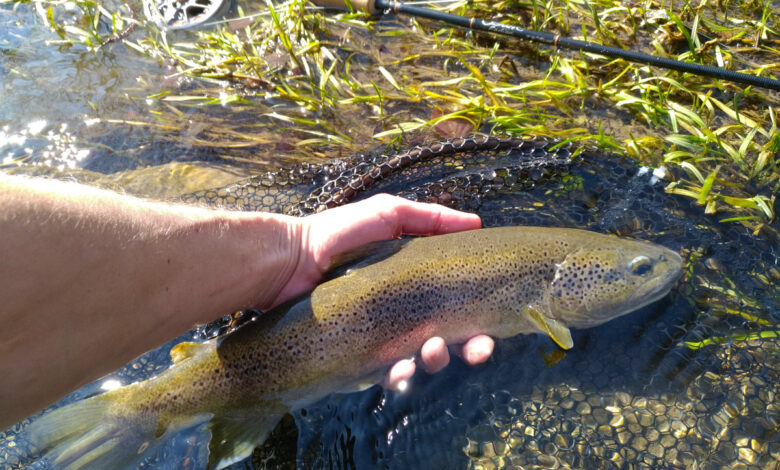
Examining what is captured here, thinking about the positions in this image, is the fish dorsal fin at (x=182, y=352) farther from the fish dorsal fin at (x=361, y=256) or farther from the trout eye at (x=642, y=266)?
the trout eye at (x=642, y=266)

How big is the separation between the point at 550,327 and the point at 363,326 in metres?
1.04

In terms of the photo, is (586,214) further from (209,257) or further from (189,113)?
(189,113)

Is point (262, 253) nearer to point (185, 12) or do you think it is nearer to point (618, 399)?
point (618, 399)

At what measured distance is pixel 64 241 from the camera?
6.87ft

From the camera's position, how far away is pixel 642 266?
9.29 ft

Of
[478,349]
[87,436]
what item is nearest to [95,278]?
[87,436]

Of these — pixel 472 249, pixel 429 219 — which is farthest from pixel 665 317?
pixel 429 219

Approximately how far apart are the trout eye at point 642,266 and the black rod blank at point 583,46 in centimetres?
175

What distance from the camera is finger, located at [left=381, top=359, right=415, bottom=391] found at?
271 cm

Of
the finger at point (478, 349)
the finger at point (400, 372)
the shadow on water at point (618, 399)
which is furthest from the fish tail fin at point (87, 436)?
the finger at point (478, 349)

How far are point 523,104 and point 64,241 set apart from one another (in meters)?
3.72

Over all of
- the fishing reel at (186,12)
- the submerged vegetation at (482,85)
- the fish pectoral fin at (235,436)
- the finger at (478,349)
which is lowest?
the fish pectoral fin at (235,436)

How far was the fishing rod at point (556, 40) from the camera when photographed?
141 inches

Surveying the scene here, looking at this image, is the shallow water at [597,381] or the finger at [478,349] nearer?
the shallow water at [597,381]
